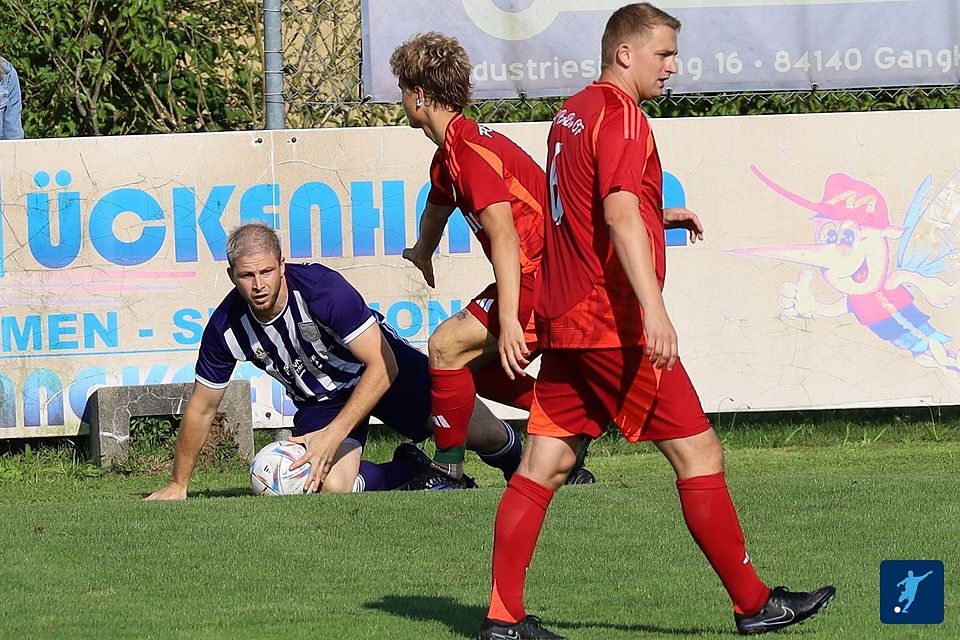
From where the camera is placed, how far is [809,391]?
354 inches

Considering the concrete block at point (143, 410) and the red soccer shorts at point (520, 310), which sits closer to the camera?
the red soccer shorts at point (520, 310)

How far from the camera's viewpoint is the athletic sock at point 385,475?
7.39 meters

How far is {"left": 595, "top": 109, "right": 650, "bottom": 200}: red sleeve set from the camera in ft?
13.4

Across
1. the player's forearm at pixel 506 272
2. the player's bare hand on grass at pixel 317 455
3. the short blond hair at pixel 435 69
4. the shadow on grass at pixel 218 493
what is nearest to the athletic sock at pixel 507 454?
the player's bare hand on grass at pixel 317 455

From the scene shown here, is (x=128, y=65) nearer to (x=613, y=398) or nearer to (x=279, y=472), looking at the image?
(x=279, y=472)

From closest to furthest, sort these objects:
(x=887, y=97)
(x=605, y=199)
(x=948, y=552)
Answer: (x=605, y=199), (x=948, y=552), (x=887, y=97)

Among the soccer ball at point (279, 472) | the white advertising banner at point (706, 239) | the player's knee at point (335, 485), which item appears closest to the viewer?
the soccer ball at point (279, 472)

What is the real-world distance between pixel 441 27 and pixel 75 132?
2747 millimetres

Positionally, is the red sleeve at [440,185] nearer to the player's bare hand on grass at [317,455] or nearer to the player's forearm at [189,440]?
the player's bare hand on grass at [317,455]

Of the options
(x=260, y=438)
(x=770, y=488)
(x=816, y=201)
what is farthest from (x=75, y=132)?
(x=770, y=488)

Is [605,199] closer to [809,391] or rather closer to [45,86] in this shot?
[809,391]

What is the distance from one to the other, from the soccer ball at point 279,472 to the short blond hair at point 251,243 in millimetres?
932

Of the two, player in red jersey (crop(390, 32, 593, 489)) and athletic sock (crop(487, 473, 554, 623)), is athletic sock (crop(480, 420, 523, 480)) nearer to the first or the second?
player in red jersey (crop(390, 32, 593, 489))

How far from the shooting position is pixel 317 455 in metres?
6.96
